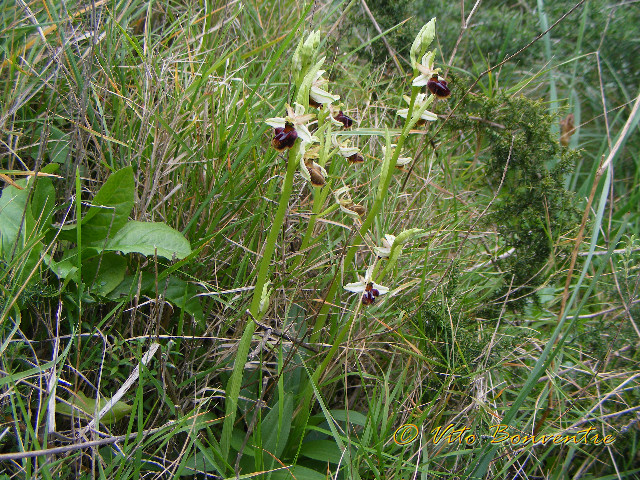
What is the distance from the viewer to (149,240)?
181 centimetres

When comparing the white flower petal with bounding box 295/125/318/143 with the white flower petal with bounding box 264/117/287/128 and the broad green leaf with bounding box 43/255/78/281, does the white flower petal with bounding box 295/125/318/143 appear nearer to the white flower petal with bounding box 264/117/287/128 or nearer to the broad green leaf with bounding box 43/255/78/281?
the white flower petal with bounding box 264/117/287/128

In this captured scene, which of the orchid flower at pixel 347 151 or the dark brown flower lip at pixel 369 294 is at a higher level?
the orchid flower at pixel 347 151

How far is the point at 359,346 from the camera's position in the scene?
77.2 inches

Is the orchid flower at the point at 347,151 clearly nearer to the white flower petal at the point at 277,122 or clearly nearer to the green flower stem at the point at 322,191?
the green flower stem at the point at 322,191

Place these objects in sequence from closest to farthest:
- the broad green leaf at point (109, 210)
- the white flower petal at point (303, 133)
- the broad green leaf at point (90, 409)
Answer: the white flower petal at point (303, 133) < the broad green leaf at point (90, 409) < the broad green leaf at point (109, 210)

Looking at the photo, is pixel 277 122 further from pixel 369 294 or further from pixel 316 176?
pixel 369 294

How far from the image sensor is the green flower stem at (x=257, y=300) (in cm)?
146

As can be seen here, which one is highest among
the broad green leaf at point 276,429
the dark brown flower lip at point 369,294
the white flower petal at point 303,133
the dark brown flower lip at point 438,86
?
the white flower petal at point 303,133

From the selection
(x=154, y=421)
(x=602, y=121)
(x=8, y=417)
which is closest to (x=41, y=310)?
(x=8, y=417)

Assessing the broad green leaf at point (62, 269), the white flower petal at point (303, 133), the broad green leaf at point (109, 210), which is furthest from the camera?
the broad green leaf at point (109, 210)

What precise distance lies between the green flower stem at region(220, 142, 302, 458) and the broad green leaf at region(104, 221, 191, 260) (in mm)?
382

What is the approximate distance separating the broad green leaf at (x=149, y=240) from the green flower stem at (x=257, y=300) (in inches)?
15.0

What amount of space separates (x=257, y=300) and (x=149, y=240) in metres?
0.52

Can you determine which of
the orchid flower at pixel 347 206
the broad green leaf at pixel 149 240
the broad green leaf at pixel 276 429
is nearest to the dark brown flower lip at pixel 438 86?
the orchid flower at pixel 347 206
